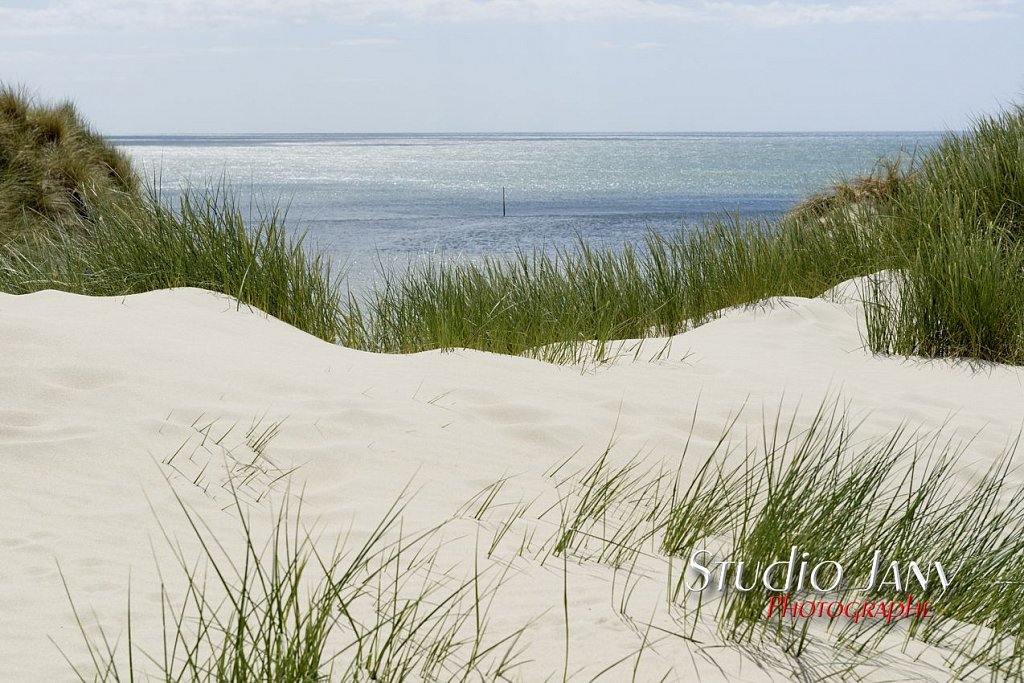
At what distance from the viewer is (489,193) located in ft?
111

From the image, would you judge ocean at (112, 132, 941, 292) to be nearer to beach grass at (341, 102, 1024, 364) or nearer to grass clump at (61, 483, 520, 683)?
beach grass at (341, 102, 1024, 364)

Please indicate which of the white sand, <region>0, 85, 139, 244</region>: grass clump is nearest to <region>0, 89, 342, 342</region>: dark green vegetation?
the white sand

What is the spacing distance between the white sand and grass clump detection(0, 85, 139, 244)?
17.3ft

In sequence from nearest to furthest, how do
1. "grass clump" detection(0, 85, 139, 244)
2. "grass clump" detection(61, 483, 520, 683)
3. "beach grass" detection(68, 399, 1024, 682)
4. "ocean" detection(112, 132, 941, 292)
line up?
"grass clump" detection(61, 483, 520, 683) < "beach grass" detection(68, 399, 1024, 682) < "grass clump" detection(0, 85, 139, 244) < "ocean" detection(112, 132, 941, 292)

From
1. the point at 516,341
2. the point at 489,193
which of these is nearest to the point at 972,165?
the point at 516,341

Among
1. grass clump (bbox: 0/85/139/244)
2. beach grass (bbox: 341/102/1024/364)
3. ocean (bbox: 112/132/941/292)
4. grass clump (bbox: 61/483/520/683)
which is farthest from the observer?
ocean (bbox: 112/132/941/292)

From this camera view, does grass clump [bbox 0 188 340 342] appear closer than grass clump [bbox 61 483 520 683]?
No

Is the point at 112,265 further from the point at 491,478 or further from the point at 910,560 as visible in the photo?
the point at 910,560

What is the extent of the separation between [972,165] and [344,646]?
6389 mm

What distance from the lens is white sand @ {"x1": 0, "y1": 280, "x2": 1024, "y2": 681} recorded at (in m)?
1.80

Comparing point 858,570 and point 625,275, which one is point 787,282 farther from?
point 858,570

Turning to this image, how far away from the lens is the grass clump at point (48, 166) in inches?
360

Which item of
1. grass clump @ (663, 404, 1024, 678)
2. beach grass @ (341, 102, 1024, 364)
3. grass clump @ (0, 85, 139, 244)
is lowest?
grass clump @ (663, 404, 1024, 678)

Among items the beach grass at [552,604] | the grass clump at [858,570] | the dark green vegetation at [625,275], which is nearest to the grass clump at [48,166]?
the dark green vegetation at [625,275]
